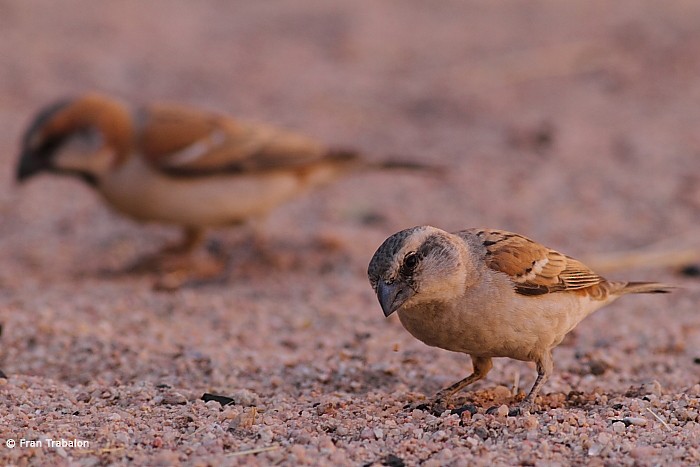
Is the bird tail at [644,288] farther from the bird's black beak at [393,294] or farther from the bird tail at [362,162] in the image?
the bird tail at [362,162]

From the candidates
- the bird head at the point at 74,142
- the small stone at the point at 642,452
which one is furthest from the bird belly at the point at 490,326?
the bird head at the point at 74,142

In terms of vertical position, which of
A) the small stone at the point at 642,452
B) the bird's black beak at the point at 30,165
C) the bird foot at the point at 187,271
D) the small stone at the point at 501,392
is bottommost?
the bird foot at the point at 187,271

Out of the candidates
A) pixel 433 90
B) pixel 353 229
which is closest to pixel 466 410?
pixel 353 229

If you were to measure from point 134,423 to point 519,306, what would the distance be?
1672mm

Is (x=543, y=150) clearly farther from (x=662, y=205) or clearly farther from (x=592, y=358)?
(x=592, y=358)

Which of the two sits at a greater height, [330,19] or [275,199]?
[330,19]

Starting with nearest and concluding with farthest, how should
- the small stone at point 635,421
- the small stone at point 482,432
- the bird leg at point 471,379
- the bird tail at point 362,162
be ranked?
the small stone at point 482,432 < the small stone at point 635,421 < the bird leg at point 471,379 < the bird tail at point 362,162

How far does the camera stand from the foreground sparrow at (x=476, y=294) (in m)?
4.07

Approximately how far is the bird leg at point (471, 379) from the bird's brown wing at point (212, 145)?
11.3 ft

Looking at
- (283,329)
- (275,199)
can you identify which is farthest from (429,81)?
(283,329)

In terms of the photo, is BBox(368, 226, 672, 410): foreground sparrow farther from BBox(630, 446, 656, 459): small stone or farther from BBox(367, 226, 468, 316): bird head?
BBox(630, 446, 656, 459): small stone

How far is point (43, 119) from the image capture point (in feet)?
24.0

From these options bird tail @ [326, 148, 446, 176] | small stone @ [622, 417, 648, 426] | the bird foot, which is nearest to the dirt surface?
small stone @ [622, 417, 648, 426]

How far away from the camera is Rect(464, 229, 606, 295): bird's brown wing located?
4.32 meters
